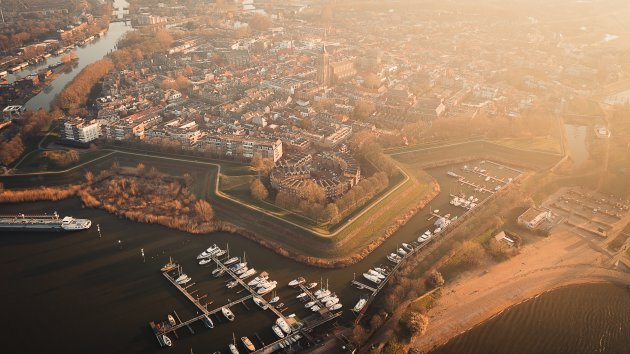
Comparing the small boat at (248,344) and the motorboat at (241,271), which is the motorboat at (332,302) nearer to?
the small boat at (248,344)

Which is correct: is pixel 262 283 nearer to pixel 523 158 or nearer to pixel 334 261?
pixel 334 261

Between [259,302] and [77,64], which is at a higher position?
[77,64]

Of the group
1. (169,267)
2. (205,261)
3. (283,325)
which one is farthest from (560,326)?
(169,267)

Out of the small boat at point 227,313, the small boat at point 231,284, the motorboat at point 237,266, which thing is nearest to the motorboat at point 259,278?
the small boat at point 231,284

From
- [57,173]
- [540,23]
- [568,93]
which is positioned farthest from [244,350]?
[540,23]

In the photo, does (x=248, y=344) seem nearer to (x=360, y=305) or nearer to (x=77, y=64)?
(x=360, y=305)
